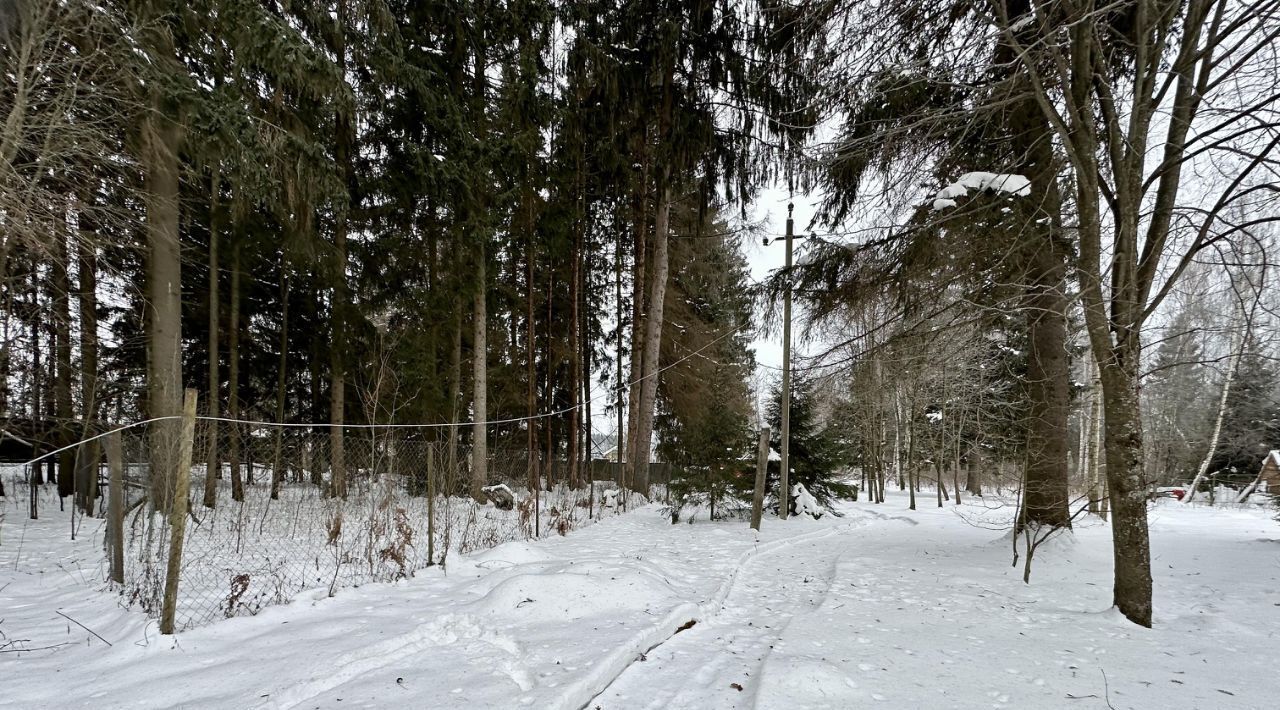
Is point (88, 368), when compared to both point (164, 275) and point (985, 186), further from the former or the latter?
point (985, 186)

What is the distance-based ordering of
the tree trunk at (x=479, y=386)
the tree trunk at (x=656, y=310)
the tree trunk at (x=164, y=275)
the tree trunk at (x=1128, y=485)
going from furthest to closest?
1. the tree trunk at (x=656, y=310)
2. the tree trunk at (x=479, y=386)
3. the tree trunk at (x=164, y=275)
4. the tree trunk at (x=1128, y=485)

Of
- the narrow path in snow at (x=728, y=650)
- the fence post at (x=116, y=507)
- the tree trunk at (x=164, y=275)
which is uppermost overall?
the tree trunk at (x=164, y=275)

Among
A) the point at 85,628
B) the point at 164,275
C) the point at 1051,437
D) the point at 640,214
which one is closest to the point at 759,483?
the point at 1051,437

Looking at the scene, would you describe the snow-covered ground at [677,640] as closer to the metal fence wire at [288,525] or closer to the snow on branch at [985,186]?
the metal fence wire at [288,525]

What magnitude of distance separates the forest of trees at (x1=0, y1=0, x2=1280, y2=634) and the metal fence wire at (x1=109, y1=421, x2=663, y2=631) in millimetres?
627

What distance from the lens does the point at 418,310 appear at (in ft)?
37.3

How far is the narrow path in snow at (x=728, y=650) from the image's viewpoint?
9.22ft

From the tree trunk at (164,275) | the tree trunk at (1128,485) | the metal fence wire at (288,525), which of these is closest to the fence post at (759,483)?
the metal fence wire at (288,525)

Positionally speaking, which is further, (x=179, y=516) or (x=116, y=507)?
(x=116, y=507)

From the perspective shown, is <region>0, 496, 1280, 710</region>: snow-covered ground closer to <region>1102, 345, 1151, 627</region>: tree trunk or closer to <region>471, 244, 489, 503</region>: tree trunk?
<region>1102, 345, 1151, 627</region>: tree trunk

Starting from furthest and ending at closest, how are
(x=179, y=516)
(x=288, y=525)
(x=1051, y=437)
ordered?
(x=288, y=525) → (x=1051, y=437) → (x=179, y=516)

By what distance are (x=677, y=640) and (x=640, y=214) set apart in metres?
11.1

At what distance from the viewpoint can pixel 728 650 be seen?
354 centimetres

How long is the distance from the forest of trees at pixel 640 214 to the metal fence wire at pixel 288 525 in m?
0.63
